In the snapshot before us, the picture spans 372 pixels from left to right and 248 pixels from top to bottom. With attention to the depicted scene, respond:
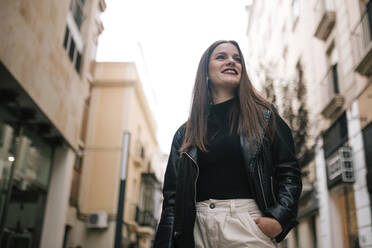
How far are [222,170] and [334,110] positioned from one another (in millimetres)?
10236

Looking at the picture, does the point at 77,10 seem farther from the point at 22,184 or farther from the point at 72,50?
the point at 22,184

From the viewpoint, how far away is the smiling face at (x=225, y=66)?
2336 mm

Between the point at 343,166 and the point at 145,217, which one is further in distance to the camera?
the point at 145,217

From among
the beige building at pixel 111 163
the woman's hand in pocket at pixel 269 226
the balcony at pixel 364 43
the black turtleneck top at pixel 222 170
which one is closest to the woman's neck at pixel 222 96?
the black turtleneck top at pixel 222 170

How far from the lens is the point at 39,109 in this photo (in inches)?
317

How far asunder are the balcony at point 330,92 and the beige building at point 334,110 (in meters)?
0.03

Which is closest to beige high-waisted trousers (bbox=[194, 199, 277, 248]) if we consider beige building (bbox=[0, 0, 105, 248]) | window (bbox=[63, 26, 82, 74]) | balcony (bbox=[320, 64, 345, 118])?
beige building (bbox=[0, 0, 105, 248])

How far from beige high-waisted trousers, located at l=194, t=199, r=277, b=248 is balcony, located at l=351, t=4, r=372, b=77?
7533 mm

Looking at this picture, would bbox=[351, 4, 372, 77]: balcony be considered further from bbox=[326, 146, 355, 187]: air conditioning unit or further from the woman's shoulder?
the woman's shoulder

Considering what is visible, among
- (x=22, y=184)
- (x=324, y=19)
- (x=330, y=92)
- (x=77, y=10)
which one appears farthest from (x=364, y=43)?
(x=22, y=184)

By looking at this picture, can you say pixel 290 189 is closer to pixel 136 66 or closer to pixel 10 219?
pixel 10 219

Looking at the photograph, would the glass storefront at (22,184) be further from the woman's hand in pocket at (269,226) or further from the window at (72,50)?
the woman's hand in pocket at (269,226)

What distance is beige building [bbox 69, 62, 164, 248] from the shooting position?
20781 mm

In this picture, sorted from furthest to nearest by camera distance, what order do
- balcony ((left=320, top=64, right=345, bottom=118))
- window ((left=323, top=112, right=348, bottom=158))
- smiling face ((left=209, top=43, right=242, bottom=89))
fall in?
balcony ((left=320, top=64, right=345, bottom=118))
window ((left=323, top=112, right=348, bottom=158))
smiling face ((left=209, top=43, right=242, bottom=89))
